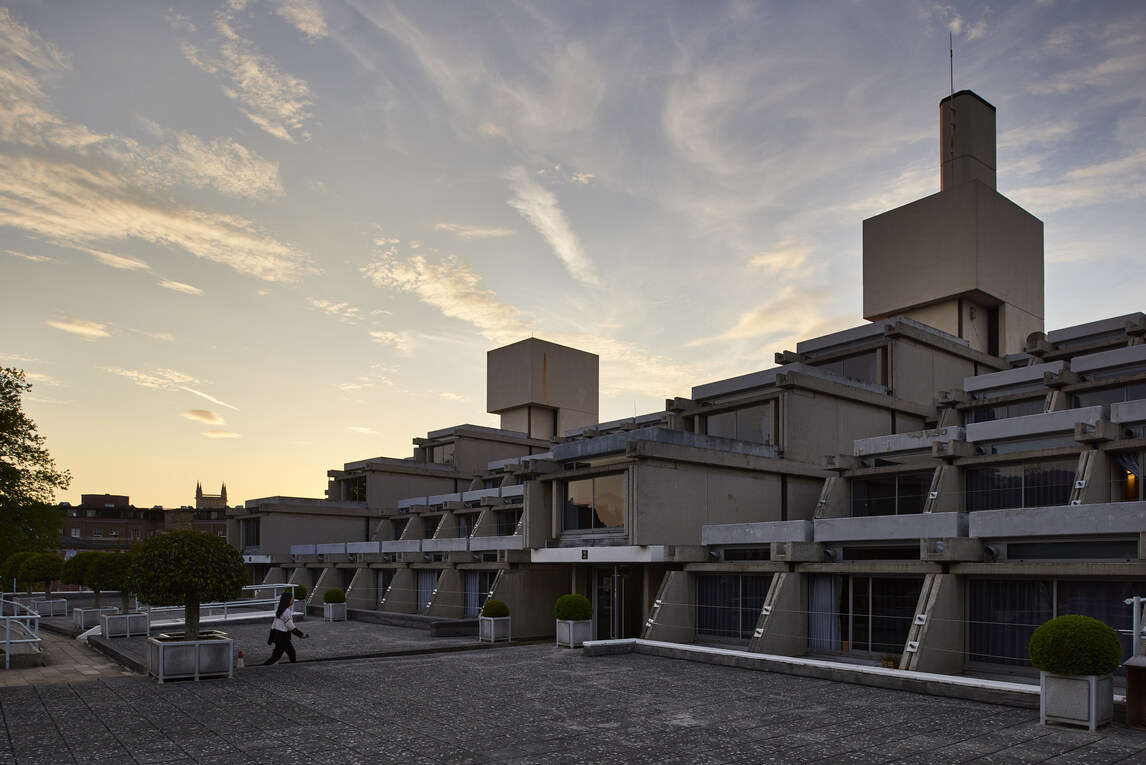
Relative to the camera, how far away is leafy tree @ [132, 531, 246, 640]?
2041 centimetres

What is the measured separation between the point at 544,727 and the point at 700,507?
16.7 m

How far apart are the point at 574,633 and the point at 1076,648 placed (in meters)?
15.1

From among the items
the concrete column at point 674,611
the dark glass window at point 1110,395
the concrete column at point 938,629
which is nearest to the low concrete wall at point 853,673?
the concrete column at point 674,611

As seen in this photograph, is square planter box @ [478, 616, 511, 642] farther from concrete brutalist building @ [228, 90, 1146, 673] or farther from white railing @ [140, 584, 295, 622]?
white railing @ [140, 584, 295, 622]

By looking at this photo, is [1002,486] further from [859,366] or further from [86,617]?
[86,617]

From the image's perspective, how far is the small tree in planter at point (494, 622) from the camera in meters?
30.1

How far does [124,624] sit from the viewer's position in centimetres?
3055

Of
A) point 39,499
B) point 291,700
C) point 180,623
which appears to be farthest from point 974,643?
point 39,499

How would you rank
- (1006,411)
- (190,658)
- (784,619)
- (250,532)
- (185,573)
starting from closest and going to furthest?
(190,658), (185,573), (784,619), (1006,411), (250,532)

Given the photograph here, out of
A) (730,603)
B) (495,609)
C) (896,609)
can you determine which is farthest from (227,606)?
(896,609)

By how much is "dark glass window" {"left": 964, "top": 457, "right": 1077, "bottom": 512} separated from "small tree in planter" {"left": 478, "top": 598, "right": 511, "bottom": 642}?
16.2m

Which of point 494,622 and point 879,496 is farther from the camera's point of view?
point 879,496

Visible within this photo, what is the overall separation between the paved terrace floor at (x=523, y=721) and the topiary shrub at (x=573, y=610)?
4077 mm

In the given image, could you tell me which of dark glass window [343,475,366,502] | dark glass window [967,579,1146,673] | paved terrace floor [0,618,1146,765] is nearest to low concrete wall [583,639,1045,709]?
paved terrace floor [0,618,1146,765]
